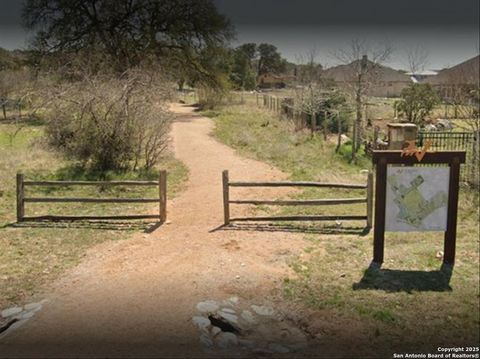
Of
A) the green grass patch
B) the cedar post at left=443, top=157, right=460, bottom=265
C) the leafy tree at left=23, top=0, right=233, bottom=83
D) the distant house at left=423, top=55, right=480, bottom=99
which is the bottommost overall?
the green grass patch

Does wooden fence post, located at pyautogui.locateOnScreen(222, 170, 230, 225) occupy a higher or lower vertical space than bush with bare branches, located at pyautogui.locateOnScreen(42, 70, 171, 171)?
lower

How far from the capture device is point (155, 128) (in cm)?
1097

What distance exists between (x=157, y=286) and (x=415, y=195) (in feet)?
9.50

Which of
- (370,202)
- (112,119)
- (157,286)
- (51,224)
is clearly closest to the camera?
(157,286)

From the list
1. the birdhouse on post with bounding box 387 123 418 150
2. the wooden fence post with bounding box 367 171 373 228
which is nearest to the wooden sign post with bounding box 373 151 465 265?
the wooden fence post with bounding box 367 171 373 228

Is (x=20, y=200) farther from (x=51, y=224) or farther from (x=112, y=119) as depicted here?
(x=112, y=119)

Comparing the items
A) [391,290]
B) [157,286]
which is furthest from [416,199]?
[157,286]

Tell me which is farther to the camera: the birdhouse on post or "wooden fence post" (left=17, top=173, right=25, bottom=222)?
the birdhouse on post

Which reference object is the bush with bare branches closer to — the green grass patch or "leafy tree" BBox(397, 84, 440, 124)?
the green grass patch

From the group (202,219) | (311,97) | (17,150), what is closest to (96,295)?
(202,219)

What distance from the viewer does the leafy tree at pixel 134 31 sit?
30.5 ft

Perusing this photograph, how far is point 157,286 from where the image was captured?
4359 millimetres

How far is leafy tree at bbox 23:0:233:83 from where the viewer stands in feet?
30.5

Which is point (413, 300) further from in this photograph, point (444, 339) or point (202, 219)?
point (202, 219)
